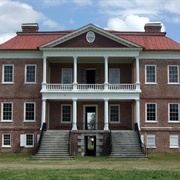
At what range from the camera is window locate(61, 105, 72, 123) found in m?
38.3

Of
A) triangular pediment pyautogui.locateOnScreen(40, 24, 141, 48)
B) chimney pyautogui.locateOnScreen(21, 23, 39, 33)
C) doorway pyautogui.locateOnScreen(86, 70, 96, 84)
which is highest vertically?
chimney pyautogui.locateOnScreen(21, 23, 39, 33)

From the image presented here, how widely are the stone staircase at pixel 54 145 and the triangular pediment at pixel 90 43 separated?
24.7 ft

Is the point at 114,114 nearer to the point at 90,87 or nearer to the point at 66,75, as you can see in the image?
the point at 90,87

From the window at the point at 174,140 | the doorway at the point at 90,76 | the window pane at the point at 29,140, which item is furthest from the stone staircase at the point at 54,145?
the window at the point at 174,140

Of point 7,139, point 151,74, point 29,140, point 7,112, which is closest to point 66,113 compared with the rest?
point 29,140

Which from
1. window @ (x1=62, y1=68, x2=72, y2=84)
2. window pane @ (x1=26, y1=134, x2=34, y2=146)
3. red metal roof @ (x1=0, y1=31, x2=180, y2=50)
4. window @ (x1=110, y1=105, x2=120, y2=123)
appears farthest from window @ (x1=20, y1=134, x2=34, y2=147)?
red metal roof @ (x1=0, y1=31, x2=180, y2=50)

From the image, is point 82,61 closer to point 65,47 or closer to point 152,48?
point 65,47

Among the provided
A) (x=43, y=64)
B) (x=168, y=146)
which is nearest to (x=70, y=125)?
(x=43, y=64)

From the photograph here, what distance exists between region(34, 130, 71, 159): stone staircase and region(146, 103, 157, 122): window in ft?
24.3

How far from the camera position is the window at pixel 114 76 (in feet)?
127

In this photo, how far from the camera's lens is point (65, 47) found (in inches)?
1414

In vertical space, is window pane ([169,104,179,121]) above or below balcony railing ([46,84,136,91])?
below

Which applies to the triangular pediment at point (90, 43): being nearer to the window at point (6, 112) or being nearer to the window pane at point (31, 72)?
the window pane at point (31, 72)

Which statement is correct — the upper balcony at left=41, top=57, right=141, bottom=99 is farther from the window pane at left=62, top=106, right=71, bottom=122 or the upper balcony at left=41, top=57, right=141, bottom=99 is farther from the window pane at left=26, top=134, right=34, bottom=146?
the window pane at left=26, top=134, right=34, bottom=146
